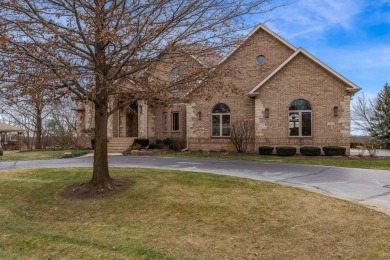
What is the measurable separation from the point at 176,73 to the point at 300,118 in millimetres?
12628

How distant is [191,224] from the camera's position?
611 centimetres

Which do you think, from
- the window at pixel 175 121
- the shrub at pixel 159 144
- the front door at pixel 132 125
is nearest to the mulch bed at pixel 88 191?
→ the shrub at pixel 159 144

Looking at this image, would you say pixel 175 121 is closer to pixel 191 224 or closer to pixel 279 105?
pixel 279 105

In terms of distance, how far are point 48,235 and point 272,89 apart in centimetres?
1650

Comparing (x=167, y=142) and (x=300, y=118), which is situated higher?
(x=300, y=118)

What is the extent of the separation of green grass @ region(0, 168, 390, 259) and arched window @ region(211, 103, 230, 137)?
508 inches

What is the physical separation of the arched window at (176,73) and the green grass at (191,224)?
299cm

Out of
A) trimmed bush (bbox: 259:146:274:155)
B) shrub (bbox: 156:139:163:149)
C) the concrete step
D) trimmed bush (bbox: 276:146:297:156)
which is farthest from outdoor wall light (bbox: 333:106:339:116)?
the concrete step

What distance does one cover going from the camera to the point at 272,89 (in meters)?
19.9

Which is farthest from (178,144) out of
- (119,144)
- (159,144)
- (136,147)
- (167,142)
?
(119,144)

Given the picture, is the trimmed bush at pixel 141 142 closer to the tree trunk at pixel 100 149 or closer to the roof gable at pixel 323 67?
the roof gable at pixel 323 67

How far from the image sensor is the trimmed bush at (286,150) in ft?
61.4

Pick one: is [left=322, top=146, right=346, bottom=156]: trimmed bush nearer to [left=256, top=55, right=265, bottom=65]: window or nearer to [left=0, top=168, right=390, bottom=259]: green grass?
[left=256, top=55, right=265, bottom=65]: window

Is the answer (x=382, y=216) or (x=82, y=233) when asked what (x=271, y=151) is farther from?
(x=82, y=233)
